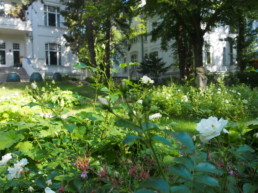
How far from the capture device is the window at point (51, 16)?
76.3 feet

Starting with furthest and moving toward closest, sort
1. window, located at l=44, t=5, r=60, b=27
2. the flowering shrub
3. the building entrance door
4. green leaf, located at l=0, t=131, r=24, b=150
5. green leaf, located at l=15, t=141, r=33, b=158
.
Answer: window, located at l=44, t=5, r=60, b=27 < the building entrance door < the flowering shrub < green leaf, located at l=15, t=141, r=33, b=158 < green leaf, located at l=0, t=131, r=24, b=150

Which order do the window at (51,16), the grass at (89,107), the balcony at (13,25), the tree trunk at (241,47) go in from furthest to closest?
the window at (51,16), the balcony at (13,25), the tree trunk at (241,47), the grass at (89,107)

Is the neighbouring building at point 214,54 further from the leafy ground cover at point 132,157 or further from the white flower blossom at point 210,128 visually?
the white flower blossom at point 210,128

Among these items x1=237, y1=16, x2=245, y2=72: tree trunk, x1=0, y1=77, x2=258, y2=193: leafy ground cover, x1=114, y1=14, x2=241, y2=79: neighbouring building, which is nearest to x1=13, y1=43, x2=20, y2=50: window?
x1=114, y1=14, x2=241, y2=79: neighbouring building

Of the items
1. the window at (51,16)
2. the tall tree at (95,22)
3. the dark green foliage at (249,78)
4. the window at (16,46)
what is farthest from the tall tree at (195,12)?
the window at (16,46)

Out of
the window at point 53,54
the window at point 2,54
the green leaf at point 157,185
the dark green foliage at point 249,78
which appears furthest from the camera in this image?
the window at point 53,54

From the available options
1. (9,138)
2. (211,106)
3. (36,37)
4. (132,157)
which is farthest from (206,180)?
(36,37)

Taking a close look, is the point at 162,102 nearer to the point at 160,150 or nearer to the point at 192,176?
the point at 160,150

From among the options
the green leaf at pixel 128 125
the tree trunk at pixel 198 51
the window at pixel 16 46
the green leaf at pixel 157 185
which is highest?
the window at pixel 16 46

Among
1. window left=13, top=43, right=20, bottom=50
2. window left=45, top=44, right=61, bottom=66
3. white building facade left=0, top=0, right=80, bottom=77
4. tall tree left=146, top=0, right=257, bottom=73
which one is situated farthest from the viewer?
window left=45, top=44, right=61, bottom=66

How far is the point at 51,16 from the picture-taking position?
77.3 feet

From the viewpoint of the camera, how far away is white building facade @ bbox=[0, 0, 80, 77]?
21.3m

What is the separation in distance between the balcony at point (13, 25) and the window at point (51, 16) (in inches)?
84.6

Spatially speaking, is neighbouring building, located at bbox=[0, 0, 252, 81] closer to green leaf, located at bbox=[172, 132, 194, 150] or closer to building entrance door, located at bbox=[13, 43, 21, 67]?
building entrance door, located at bbox=[13, 43, 21, 67]
